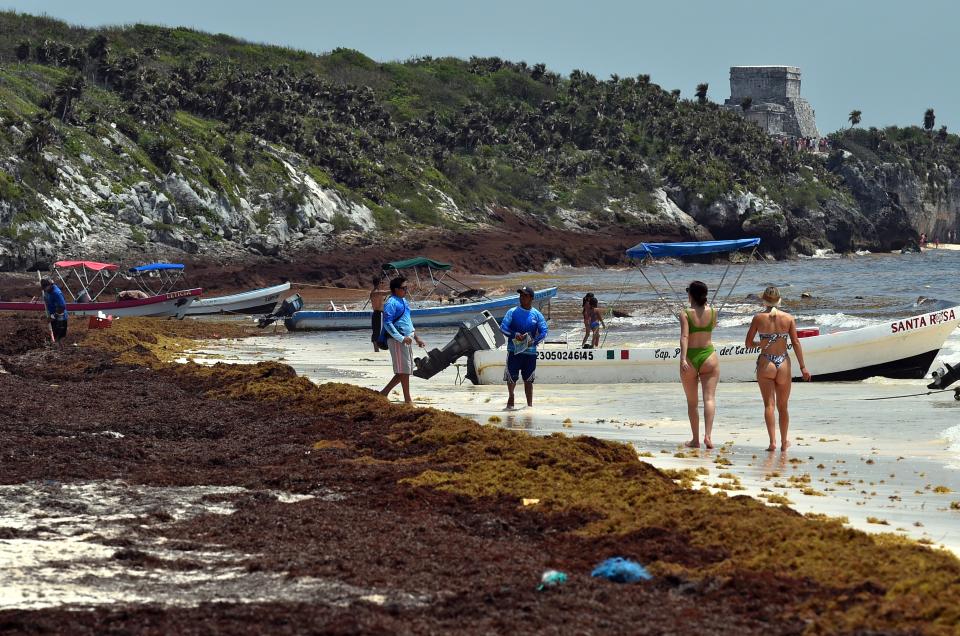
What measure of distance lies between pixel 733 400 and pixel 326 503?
8.81 metres

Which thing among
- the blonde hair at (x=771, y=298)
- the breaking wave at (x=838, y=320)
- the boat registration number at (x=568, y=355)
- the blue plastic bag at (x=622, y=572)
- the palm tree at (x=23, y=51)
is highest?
the palm tree at (x=23, y=51)

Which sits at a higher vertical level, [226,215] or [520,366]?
[226,215]

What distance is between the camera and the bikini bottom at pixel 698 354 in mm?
11844

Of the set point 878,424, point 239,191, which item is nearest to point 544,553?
point 878,424

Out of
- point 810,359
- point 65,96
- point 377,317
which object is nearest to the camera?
point 377,317

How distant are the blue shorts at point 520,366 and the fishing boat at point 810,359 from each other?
315 centimetres

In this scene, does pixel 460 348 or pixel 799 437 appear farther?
pixel 460 348

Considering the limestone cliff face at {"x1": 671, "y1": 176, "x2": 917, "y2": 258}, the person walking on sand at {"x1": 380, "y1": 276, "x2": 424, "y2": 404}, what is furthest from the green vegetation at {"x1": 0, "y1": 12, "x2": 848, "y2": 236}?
the person walking on sand at {"x1": 380, "y1": 276, "x2": 424, "y2": 404}

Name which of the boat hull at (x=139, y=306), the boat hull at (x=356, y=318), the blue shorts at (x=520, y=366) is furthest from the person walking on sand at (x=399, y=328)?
the boat hull at (x=139, y=306)

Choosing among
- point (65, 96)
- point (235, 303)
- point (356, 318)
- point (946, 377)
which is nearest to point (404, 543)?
point (946, 377)

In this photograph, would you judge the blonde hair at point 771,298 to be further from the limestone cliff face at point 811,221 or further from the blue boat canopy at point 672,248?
the limestone cliff face at point 811,221

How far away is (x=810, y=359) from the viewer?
18.1 m

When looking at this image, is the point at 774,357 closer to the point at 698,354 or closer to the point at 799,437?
the point at 698,354

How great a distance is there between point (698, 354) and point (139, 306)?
30.9 m
